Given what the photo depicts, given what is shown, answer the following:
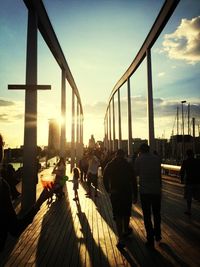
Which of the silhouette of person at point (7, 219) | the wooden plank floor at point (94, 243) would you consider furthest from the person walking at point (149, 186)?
the silhouette of person at point (7, 219)

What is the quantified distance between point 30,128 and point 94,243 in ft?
16.0

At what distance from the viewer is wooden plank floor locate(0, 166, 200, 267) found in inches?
187

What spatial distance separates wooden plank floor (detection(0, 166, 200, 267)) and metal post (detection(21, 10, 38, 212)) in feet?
2.77

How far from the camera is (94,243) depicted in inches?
228

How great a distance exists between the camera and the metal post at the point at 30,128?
9414mm

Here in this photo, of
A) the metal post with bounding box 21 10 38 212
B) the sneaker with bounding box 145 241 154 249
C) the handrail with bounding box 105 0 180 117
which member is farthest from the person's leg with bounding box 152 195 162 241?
the handrail with bounding box 105 0 180 117

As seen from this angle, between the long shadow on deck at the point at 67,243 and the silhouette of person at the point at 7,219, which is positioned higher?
the silhouette of person at the point at 7,219

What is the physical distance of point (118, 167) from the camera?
560 centimetres

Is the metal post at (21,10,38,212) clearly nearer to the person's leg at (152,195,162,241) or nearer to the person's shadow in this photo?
the person's shadow

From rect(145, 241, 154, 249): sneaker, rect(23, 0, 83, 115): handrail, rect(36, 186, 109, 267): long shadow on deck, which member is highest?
rect(23, 0, 83, 115): handrail

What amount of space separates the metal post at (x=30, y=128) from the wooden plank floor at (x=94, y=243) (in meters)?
0.84

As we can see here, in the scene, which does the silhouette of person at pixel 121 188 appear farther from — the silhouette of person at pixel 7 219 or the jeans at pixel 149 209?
the silhouette of person at pixel 7 219

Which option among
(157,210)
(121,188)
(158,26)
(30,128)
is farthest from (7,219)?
(158,26)

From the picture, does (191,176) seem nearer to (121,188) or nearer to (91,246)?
(121,188)
